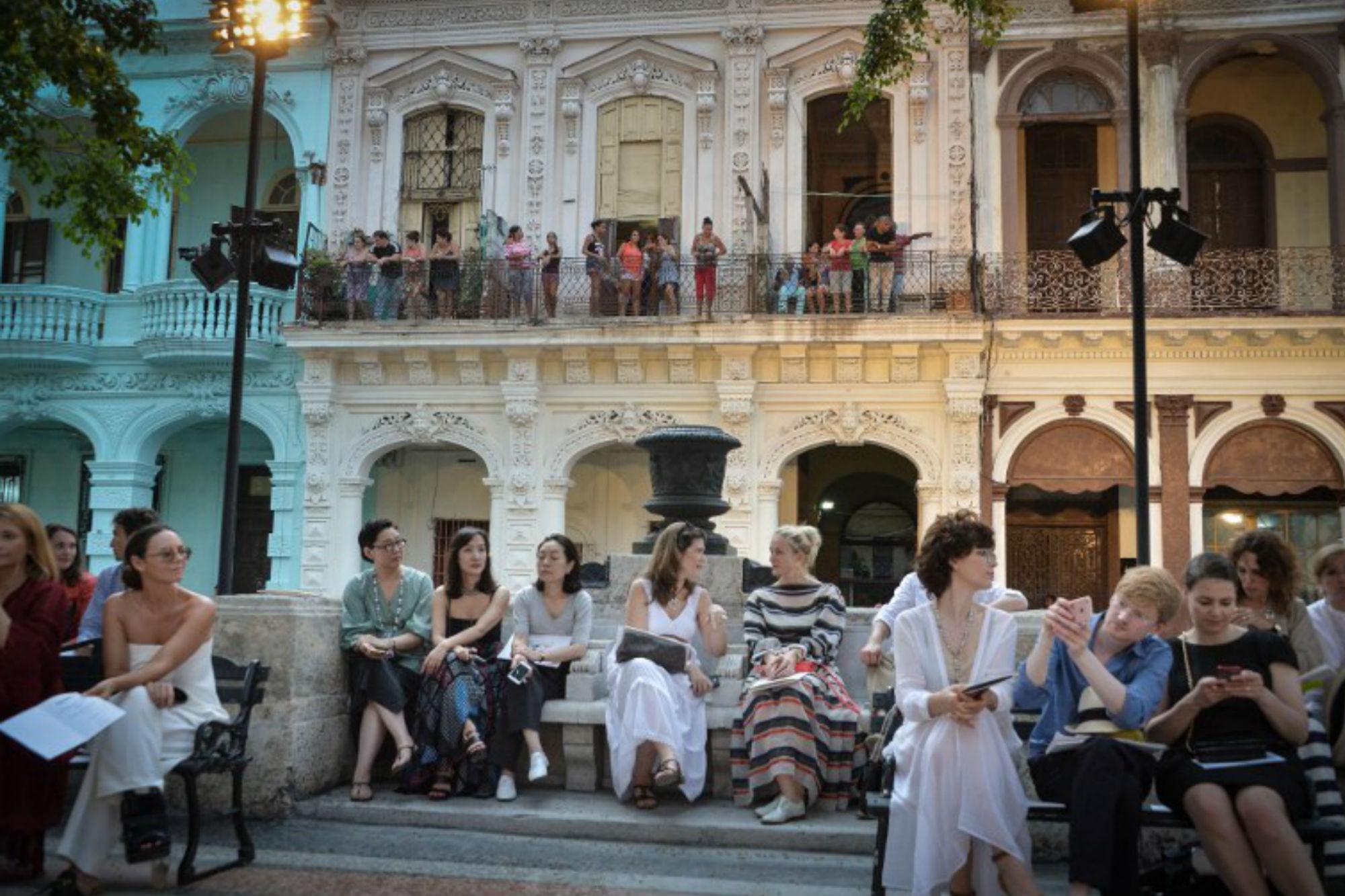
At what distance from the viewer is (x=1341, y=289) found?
15297 millimetres

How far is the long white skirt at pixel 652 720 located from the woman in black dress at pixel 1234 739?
7.61ft

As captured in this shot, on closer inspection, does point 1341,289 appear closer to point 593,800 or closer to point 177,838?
point 593,800

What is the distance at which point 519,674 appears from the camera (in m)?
6.36

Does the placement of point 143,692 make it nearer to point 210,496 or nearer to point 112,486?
point 112,486

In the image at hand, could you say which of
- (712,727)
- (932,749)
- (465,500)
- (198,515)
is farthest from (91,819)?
(198,515)

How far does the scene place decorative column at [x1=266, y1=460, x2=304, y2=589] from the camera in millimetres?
17156

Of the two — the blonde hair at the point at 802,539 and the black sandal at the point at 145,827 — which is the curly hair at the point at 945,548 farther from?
the black sandal at the point at 145,827

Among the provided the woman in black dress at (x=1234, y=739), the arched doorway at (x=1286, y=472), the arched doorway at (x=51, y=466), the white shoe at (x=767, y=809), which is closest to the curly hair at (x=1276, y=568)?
the woman in black dress at (x=1234, y=739)

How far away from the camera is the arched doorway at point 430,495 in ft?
61.9

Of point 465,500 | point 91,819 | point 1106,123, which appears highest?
point 1106,123

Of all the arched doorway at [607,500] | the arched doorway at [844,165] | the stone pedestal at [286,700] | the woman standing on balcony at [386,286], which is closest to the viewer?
the stone pedestal at [286,700]

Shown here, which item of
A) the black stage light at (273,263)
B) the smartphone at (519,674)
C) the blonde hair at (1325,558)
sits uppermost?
the black stage light at (273,263)

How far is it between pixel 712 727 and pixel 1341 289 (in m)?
12.9

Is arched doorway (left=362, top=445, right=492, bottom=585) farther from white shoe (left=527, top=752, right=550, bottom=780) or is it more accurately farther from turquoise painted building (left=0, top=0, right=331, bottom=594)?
white shoe (left=527, top=752, right=550, bottom=780)
